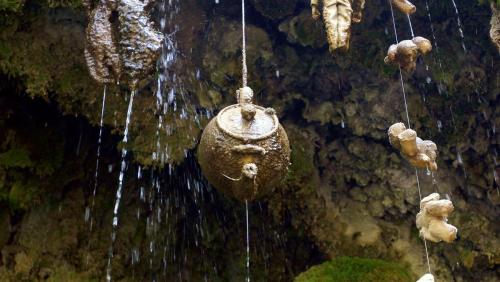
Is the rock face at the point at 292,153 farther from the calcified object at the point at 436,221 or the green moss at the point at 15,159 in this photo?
the calcified object at the point at 436,221

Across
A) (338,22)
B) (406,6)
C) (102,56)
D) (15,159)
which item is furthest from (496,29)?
(15,159)

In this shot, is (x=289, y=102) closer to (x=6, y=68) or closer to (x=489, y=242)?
(x=489, y=242)

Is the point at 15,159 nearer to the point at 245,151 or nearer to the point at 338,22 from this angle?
the point at 245,151

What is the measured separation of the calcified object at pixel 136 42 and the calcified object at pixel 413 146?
120 cm

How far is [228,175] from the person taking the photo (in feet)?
6.30

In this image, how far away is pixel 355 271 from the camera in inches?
125

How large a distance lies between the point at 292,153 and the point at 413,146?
170cm

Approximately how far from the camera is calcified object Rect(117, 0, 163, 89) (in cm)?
231

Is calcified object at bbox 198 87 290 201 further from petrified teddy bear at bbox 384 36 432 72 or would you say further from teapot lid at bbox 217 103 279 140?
petrified teddy bear at bbox 384 36 432 72

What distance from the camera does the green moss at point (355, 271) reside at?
307cm

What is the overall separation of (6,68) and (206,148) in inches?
74.5

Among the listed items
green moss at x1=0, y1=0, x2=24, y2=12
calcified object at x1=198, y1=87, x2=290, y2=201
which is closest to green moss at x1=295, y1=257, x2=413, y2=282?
calcified object at x1=198, y1=87, x2=290, y2=201

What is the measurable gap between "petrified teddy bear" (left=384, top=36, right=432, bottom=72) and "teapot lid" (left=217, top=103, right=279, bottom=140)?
29.5 inches

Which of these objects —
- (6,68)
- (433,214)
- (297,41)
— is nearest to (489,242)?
(433,214)
